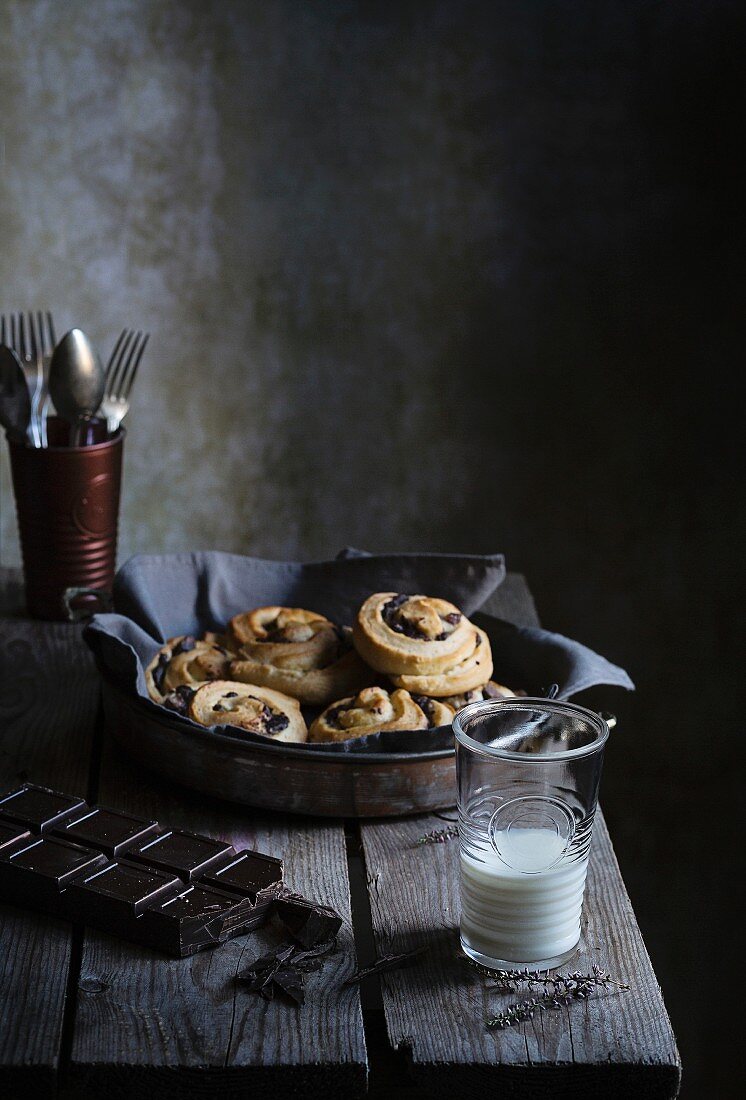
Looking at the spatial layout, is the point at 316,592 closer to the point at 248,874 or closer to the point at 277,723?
the point at 277,723

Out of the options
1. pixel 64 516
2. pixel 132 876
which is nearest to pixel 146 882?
pixel 132 876

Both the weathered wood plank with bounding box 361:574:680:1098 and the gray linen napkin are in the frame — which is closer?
the weathered wood plank with bounding box 361:574:680:1098

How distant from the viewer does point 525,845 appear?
91cm

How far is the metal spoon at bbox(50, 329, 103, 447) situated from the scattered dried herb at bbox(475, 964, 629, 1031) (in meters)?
0.92

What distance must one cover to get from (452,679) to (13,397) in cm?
72

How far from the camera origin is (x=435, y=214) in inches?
88.0

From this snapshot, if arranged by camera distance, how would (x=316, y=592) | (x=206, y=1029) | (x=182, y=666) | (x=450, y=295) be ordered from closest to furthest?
(x=206, y=1029) < (x=182, y=666) < (x=316, y=592) < (x=450, y=295)

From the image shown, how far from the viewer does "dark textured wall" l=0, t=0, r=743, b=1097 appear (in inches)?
84.4

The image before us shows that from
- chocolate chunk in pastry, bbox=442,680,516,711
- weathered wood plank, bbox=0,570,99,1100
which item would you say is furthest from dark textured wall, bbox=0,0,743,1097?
chocolate chunk in pastry, bbox=442,680,516,711

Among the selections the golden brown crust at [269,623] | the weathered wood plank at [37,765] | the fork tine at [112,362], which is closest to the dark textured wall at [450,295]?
the fork tine at [112,362]

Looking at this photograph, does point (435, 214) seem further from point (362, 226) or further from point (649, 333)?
point (649, 333)

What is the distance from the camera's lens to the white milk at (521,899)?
0.89 m

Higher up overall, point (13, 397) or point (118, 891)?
point (13, 397)

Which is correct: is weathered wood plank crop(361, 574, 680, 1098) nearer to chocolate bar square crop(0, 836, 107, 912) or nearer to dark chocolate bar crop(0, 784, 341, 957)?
dark chocolate bar crop(0, 784, 341, 957)
